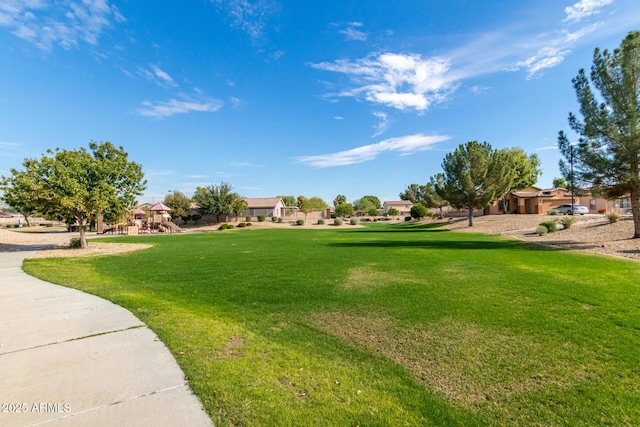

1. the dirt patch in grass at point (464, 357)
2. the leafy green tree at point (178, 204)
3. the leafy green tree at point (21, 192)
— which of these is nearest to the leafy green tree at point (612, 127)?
the dirt patch in grass at point (464, 357)

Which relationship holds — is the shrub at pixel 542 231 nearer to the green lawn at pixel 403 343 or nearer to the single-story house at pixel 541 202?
the green lawn at pixel 403 343

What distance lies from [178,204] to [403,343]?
51705mm

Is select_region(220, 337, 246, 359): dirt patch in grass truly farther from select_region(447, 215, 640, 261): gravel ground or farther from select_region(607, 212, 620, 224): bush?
select_region(607, 212, 620, 224): bush

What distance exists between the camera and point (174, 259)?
13.4 metres

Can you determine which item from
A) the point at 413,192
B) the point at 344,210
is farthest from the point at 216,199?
the point at 413,192

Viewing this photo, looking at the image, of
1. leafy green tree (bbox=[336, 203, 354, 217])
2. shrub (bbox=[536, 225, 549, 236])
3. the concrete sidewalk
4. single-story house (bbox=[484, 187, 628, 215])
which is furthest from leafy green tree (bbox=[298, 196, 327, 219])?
the concrete sidewalk

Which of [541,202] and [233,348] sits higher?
[541,202]

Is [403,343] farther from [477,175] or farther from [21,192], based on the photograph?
[477,175]

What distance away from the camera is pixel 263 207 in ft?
201

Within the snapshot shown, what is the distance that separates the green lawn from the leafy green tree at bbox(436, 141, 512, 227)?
2548 centimetres

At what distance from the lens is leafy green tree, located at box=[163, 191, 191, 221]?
166 feet

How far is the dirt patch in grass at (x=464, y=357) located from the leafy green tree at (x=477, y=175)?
31.2 metres

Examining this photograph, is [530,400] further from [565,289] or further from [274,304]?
[565,289]

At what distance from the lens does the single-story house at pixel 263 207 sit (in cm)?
6091
